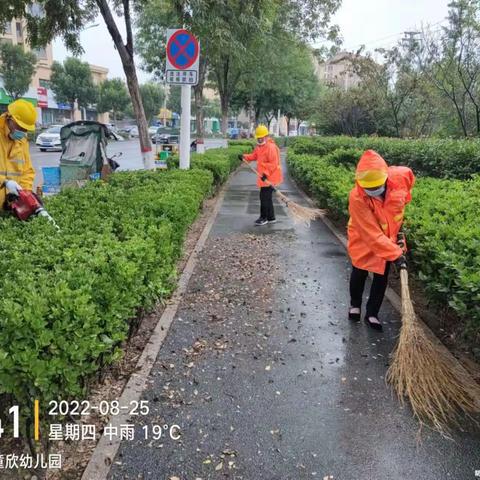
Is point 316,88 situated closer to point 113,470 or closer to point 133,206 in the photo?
point 133,206

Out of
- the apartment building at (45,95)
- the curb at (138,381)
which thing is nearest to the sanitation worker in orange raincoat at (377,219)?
the curb at (138,381)

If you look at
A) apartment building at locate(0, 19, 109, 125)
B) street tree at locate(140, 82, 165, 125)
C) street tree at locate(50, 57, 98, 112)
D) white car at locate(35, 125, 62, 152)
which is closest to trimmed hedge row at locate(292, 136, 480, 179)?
white car at locate(35, 125, 62, 152)

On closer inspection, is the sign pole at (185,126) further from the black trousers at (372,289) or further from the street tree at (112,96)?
the street tree at (112,96)

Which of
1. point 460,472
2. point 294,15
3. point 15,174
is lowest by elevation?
point 460,472

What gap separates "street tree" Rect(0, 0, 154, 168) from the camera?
8.43 metres

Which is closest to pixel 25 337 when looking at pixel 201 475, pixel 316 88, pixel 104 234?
pixel 201 475

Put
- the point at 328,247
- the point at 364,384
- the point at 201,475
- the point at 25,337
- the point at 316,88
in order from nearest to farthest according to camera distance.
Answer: the point at 25,337
the point at 201,475
the point at 364,384
the point at 328,247
the point at 316,88

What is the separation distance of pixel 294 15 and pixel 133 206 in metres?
16.5

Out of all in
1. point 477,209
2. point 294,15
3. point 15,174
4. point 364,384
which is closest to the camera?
point 364,384

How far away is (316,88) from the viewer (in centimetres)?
3828

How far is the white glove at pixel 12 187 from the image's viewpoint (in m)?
3.81

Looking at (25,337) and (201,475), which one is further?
(201,475)

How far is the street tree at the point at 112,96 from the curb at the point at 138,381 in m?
50.1

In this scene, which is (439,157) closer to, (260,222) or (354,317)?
(260,222)
